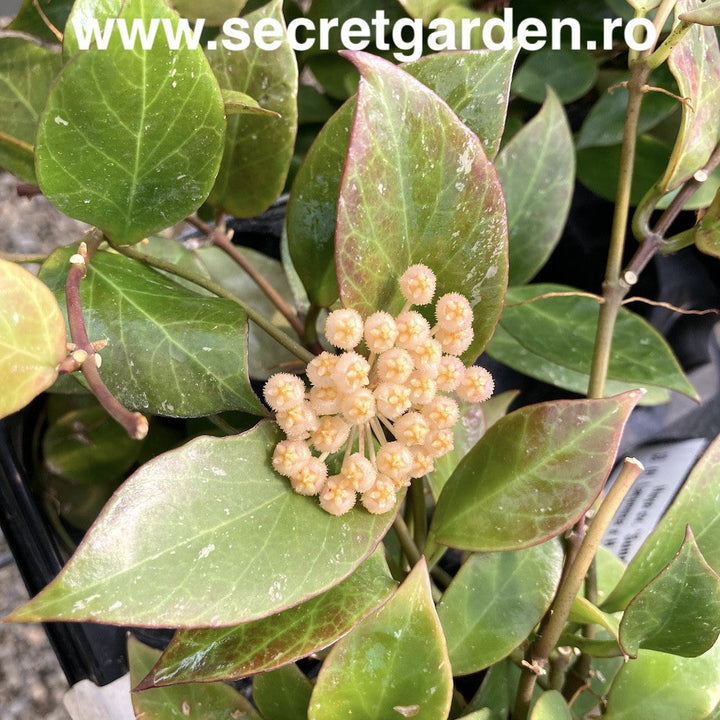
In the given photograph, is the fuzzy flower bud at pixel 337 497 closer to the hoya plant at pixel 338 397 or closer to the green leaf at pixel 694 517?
the hoya plant at pixel 338 397

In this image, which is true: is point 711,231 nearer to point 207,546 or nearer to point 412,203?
point 412,203

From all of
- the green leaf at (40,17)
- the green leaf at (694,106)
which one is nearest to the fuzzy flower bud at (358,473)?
the green leaf at (694,106)

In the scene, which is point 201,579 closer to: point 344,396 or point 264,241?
point 344,396

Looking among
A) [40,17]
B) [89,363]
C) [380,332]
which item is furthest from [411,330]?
[40,17]

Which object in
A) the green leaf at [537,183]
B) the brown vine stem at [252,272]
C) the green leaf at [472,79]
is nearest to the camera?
the green leaf at [472,79]

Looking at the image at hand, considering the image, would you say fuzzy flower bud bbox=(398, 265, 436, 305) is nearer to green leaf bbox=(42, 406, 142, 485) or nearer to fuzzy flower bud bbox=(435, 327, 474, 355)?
fuzzy flower bud bbox=(435, 327, 474, 355)

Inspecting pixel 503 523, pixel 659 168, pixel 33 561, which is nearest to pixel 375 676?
pixel 503 523
